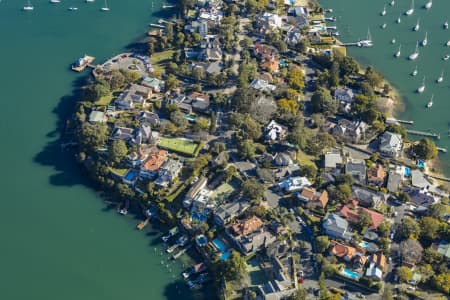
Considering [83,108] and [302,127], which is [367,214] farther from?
[83,108]

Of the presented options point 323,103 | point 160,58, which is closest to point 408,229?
point 323,103

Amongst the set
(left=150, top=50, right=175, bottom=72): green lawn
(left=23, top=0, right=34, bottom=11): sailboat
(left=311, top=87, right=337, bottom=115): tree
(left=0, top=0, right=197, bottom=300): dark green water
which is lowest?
(left=0, top=0, right=197, bottom=300): dark green water

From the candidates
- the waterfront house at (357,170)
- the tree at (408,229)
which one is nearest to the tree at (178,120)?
the waterfront house at (357,170)

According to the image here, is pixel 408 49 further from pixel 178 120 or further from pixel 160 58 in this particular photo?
pixel 178 120

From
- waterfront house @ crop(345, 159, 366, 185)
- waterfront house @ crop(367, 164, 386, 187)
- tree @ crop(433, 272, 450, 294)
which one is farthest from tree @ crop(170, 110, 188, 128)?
tree @ crop(433, 272, 450, 294)

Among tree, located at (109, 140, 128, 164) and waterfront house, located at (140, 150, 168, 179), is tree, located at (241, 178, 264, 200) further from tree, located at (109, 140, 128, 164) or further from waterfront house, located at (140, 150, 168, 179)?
tree, located at (109, 140, 128, 164)

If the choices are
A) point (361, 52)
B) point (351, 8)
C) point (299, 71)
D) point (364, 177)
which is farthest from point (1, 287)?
point (351, 8)
